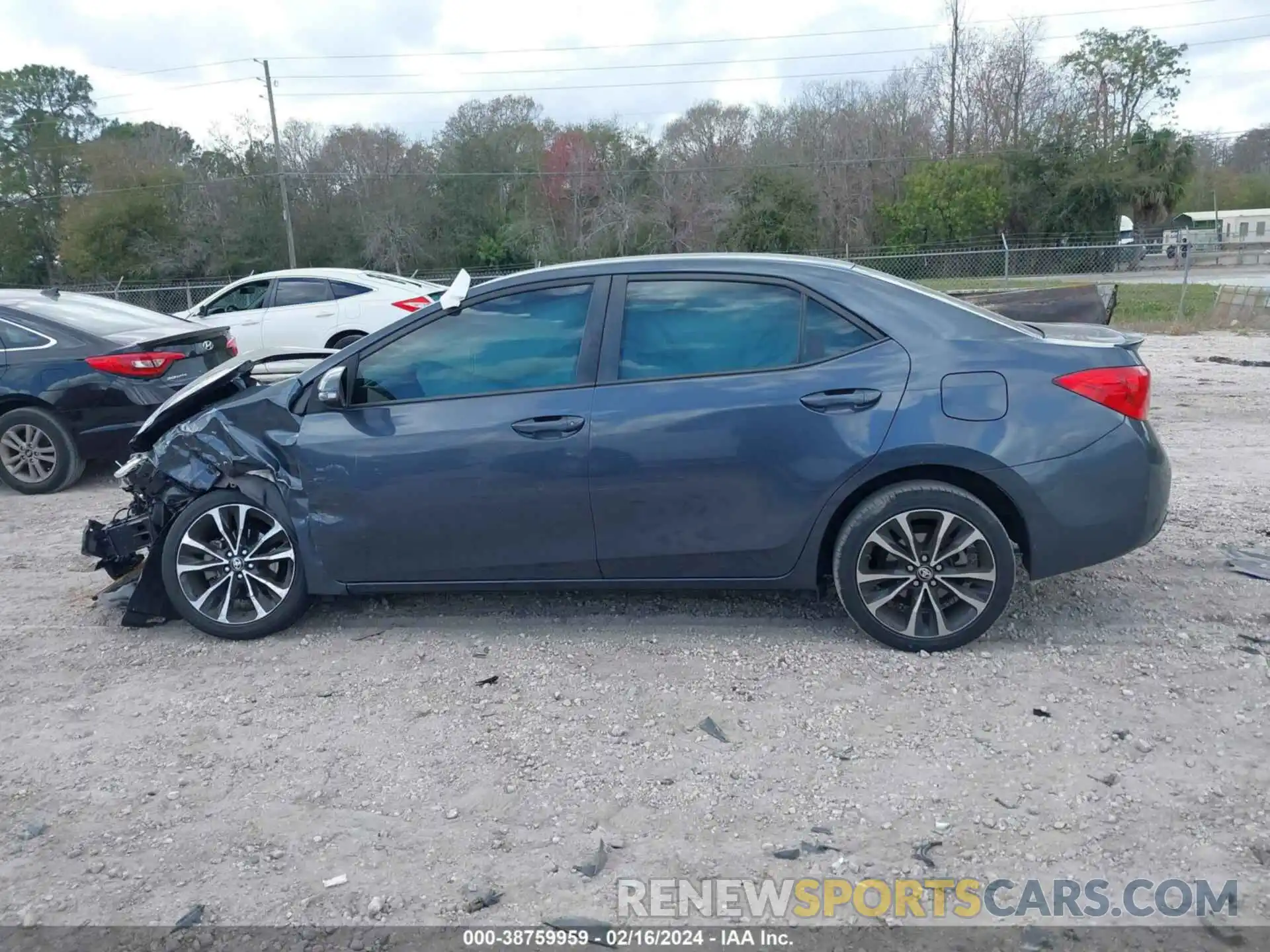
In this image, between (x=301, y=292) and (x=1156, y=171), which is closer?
(x=301, y=292)

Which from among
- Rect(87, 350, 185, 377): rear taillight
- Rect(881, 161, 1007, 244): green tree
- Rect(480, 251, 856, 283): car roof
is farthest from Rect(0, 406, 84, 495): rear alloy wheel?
Rect(881, 161, 1007, 244): green tree

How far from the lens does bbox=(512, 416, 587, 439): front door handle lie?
439 cm

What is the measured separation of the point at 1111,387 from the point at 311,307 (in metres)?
11.2

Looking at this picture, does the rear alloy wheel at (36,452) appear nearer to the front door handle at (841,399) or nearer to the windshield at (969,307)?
the front door handle at (841,399)

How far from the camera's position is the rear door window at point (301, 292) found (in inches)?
527

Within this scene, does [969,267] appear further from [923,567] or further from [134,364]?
[923,567]

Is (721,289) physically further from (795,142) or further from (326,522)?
(795,142)

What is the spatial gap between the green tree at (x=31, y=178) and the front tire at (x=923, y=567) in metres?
52.1

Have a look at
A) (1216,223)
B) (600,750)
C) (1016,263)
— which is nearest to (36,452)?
(600,750)

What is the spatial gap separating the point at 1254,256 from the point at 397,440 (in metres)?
40.7

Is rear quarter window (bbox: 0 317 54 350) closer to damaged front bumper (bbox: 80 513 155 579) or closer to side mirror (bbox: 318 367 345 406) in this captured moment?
damaged front bumper (bbox: 80 513 155 579)

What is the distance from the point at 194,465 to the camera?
15.9ft

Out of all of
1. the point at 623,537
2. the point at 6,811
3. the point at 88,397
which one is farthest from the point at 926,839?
Result: the point at 88,397

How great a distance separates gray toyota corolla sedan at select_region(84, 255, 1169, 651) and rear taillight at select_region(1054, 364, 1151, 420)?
0.04ft
